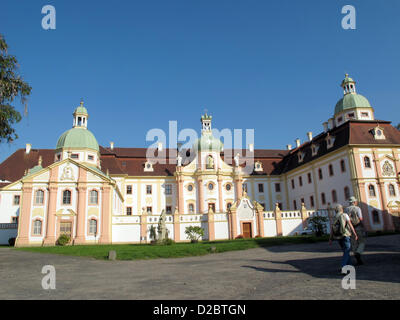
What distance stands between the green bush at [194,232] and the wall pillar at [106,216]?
8564 millimetres

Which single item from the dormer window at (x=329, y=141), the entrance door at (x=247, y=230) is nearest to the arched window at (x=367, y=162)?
the dormer window at (x=329, y=141)

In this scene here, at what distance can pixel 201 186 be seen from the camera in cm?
4781

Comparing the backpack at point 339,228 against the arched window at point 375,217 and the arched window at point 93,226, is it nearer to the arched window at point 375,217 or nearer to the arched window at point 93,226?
the arched window at point 375,217

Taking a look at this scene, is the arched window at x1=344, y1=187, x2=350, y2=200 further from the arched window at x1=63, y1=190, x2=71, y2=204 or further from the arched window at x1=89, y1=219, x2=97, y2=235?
the arched window at x1=63, y1=190, x2=71, y2=204

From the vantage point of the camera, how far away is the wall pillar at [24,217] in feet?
115

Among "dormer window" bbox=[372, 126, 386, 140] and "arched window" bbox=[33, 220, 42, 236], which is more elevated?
"dormer window" bbox=[372, 126, 386, 140]

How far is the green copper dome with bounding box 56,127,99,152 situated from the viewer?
4369cm

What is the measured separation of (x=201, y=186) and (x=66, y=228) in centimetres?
1920

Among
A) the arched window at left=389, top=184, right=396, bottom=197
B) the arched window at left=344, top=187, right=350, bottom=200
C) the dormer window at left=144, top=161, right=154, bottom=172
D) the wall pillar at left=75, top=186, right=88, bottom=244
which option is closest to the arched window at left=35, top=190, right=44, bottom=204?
the wall pillar at left=75, top=186, right=88, bottom=244

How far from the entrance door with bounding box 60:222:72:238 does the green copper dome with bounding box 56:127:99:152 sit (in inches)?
453
